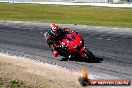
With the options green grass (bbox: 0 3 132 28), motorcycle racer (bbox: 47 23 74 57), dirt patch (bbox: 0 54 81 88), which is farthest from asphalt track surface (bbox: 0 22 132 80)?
green grass (bbox: 0 3 132 28)

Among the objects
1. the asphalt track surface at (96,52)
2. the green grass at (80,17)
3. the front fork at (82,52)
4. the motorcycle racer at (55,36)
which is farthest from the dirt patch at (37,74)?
the green grass at (80,17)

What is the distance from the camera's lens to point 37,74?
15391mm

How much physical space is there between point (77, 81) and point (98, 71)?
6.64 feet

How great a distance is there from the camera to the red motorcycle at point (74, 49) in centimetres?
1783

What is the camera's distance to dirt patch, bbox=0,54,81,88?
13860 millimetres

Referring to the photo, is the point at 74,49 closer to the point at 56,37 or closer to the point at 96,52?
the point at 56,37

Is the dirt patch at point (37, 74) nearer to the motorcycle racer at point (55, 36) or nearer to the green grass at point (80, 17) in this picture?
the motorcycle racer at point (55, 36)

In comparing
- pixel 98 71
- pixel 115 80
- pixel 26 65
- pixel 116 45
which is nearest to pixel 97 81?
pixel 115 80

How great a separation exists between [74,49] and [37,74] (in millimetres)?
3182

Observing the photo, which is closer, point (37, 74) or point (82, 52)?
point (37, 74)

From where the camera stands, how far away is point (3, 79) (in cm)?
1444

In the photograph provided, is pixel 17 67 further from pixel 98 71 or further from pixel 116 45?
pixel 116 45

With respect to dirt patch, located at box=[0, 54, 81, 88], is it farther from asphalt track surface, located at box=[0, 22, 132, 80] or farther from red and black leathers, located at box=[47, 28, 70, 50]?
red and black leathers, located at box=[47, 28, 70, 50]

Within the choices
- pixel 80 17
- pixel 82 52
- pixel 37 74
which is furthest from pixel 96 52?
pixel 80 17
